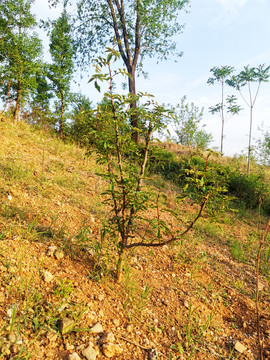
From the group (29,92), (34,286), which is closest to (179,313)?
(34,286)

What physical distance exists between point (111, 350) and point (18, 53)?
31.1 ft

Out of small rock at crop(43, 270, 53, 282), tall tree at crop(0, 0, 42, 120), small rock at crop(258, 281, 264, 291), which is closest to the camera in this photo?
small rock at crop(43, 270, 53, 282)

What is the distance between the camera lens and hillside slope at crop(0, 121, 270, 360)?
1576 millimetres

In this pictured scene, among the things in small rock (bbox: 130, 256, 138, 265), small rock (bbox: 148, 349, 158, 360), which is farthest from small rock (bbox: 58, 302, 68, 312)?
small rock (bbox: 130, 256, 138, 265)

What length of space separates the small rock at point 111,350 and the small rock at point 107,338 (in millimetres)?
26

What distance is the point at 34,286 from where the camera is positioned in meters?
1.78

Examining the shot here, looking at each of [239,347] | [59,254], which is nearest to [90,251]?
[59,254]

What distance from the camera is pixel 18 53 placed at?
7.92 metres

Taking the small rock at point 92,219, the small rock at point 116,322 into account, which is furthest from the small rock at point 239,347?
the small rock at point 92,219

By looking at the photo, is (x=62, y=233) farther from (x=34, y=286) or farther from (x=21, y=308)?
(x=21, y=308)

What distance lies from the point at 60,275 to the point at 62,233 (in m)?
0.66

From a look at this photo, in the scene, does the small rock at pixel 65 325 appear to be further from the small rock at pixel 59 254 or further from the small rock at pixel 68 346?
the small rock at pixel 59 254

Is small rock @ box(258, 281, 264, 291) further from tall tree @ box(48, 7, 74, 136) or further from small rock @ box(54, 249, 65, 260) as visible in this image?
tall tree @ box(48, 7, 74, 136)

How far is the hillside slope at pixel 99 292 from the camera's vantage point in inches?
62.1
